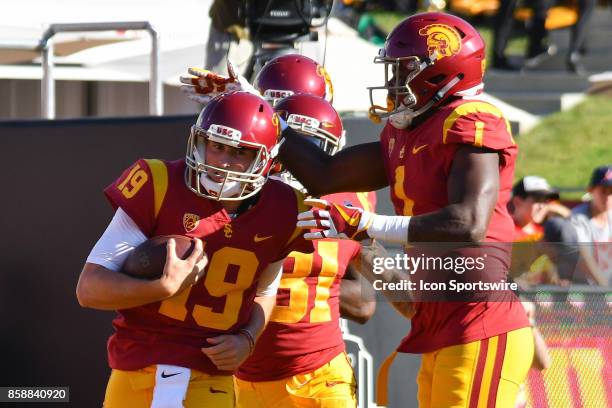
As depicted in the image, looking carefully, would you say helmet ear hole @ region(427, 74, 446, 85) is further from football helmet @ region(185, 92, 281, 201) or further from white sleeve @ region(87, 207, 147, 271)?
white sleeve @ region(87, 207, 147, 271)

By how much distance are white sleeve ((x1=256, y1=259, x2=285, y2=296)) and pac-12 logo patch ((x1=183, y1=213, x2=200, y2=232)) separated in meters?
0.33

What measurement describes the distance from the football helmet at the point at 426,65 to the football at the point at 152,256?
2.52ft

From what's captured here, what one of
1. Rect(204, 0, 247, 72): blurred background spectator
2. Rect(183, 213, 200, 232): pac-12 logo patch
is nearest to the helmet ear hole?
Rect(183, 213, 200, 232): pac-12 logo patch

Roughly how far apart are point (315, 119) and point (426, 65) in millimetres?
904

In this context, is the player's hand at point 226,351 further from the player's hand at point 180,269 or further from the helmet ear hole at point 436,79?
the helmet ear hole at point 436,79

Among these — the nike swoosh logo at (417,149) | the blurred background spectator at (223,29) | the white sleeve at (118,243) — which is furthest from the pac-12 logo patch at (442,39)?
the blurred background spectator at (223,29)

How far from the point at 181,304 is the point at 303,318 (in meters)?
0.93

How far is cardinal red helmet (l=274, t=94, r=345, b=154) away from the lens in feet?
14.7

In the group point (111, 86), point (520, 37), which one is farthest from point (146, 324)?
point (520, 37)

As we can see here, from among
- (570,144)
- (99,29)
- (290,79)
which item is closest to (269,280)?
(290,79)

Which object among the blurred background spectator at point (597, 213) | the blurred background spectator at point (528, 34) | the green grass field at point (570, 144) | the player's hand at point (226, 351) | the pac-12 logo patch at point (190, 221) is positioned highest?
the pac-12 logo patch at point (190, 221)

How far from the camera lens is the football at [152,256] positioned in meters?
3.38

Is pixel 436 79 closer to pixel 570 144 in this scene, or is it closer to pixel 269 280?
pixel 269 280

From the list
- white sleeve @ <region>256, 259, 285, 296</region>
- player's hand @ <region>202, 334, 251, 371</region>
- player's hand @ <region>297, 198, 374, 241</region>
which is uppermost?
player's hand @ <region>297, 198, 374, 241</region>
